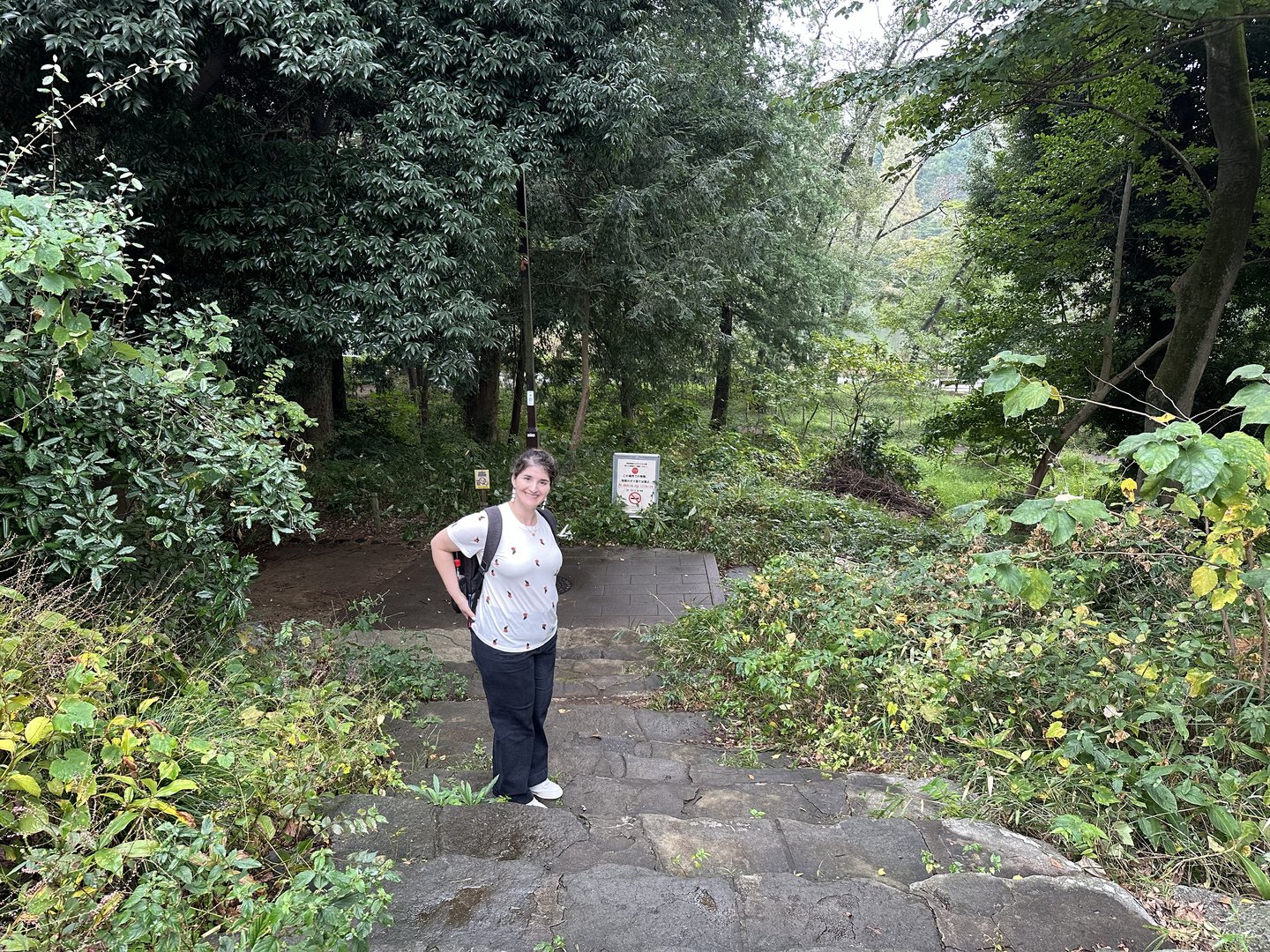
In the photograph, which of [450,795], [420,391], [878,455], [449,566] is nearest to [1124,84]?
[878,455]

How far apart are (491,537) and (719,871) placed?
1541 millimetres

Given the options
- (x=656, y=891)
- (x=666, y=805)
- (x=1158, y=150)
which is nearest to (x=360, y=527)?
(x=666, y=805)

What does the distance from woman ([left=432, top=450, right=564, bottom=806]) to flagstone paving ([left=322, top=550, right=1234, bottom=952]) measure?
1.15ft

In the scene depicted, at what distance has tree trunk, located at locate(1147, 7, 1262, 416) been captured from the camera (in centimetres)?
706

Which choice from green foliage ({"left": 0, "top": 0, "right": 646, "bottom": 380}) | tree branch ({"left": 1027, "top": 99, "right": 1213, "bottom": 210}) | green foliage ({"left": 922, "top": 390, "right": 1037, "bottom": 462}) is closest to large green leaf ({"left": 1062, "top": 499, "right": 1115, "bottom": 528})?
green foliage ({"left": 0, "top": 0, "right": 646, "bottom": 380})

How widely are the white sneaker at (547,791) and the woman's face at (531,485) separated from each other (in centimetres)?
135

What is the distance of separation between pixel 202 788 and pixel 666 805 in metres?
1.82

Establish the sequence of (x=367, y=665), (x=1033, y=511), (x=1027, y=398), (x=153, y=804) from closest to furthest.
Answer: (x=153, y=804), (x=1033, y=511), (x=1027, y=398), (x=367, y=665)

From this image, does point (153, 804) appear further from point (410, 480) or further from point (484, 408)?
point (484, 408)

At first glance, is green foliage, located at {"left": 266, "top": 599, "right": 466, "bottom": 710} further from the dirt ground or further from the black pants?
the dirt ground

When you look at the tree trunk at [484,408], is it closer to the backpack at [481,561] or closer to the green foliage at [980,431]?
the green foliage at [980,431]

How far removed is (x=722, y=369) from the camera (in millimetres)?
16375

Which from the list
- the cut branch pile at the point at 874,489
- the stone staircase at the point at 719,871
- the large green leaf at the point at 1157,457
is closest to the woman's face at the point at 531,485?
the stone staircase at the point at 719,871

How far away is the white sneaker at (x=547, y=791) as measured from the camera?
334cm
